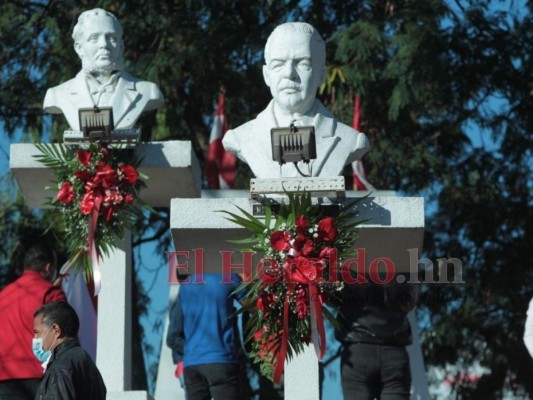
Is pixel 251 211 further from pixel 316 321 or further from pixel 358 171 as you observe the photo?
pixel 358 171

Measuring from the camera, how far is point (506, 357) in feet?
50.3

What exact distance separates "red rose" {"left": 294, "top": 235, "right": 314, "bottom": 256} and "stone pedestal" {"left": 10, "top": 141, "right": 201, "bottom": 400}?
1.98 m

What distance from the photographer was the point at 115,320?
33.5 ft

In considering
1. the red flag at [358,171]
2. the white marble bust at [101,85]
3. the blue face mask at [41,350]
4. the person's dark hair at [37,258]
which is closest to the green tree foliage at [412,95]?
the red flag at [358,171]

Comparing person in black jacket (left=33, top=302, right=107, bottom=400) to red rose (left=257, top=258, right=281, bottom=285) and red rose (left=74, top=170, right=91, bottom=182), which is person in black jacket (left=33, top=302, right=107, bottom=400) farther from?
red rose (left=74, top=170, right=91, bottom=182)

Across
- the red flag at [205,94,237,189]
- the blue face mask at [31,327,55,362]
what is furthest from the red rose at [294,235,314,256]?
the red flag at [205,94,237,189]

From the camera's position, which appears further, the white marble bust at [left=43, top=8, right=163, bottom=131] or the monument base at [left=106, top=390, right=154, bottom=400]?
the white marble bust at [left=43, top=8, right=163, bottom=131]

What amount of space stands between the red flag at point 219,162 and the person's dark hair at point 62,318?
21.4 feet

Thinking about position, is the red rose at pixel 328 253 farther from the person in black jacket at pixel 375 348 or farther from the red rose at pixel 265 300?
the person in black jacket at pixel 375 348

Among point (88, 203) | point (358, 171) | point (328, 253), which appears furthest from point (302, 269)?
point (358, 171)

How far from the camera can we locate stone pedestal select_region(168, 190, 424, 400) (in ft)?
29.2

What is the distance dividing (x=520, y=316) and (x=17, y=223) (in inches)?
203

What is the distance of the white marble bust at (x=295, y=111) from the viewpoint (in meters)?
9.38

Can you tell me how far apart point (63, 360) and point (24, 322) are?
1991mm
